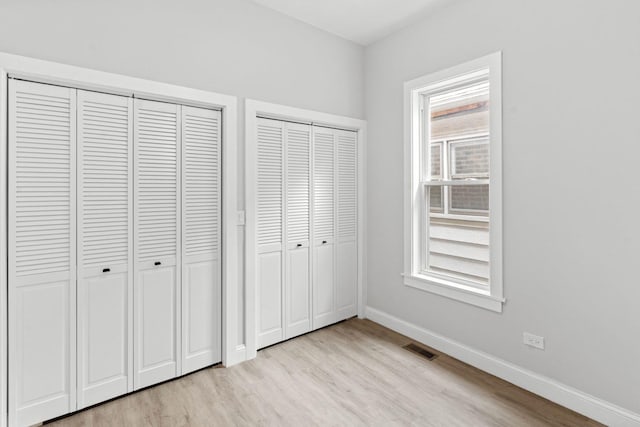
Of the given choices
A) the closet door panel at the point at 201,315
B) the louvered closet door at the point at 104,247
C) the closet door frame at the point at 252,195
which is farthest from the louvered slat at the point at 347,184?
the louvered closet door at the point at 104,247

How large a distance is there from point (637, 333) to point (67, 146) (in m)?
3.50

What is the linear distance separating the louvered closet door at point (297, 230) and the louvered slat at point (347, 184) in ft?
1.33

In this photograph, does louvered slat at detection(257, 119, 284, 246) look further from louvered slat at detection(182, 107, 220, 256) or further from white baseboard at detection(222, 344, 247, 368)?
white baseboard at detection(222, 344, 247, 368)

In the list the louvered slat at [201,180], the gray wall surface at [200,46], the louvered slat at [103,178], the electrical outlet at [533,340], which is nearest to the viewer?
the gray wall surface at [200,46]

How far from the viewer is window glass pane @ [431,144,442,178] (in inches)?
118

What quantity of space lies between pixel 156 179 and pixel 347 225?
6.16 ft

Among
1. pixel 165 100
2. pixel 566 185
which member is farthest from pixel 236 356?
pixel 566 185

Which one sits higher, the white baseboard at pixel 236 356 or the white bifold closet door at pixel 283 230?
the white bifold closet door at pixel 283 230

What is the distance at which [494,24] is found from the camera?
2430 mm

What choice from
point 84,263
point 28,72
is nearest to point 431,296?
point 84,263

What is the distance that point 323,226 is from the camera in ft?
10.8

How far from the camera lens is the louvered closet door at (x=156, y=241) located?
2.27 m

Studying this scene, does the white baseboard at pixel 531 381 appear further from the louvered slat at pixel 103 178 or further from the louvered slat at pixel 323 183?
the louvered slat at pixel 103 178

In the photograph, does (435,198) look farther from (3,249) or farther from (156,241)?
(3,249)
